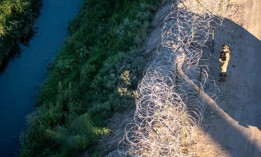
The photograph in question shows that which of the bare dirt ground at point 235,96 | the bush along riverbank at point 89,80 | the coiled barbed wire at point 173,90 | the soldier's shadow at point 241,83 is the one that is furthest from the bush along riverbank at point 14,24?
the soldier's shadow at point 241,83

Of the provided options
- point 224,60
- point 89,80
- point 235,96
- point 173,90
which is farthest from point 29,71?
point 235,96

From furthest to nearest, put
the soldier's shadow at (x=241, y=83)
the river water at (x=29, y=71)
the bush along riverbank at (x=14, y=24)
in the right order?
the bush along riverbank at (x=14, y=24) < the river water at (x=29, y=71) < the soldier's shadow at (x=241, y=83)

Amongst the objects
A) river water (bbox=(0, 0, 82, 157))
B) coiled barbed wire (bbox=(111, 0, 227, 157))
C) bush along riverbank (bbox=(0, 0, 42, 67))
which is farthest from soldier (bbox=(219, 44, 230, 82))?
bush along riverbank (bbox=(0, 0, 42, 67))

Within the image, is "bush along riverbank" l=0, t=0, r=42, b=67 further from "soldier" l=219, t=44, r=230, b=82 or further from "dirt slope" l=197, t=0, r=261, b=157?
"soldier" l=219, t=44, r=230, b=82

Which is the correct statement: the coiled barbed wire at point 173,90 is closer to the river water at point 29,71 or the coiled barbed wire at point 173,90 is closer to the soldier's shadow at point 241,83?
the soldier's shadow at point 241,83

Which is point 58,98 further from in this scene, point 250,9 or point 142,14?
point 250,9
